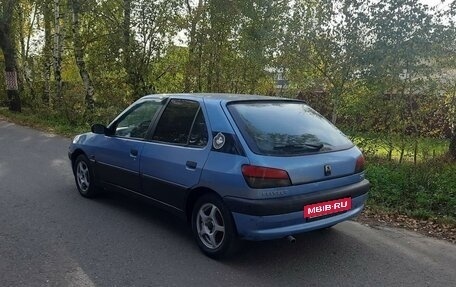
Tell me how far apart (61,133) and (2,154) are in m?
4.37

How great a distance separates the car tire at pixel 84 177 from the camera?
5.89 m

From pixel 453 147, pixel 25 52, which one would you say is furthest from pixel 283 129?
pixel 25 52

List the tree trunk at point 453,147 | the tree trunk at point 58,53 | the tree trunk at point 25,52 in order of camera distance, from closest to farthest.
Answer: the tree trunk at point 453,147 → the tree trunk at point 58,53 → the tree trunk at point 25,52

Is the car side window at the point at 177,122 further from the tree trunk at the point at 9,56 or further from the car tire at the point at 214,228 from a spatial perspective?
the tree trunk at the point at 9,56

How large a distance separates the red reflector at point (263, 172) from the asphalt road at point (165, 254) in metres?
0.87

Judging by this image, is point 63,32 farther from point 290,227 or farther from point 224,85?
point 290,227

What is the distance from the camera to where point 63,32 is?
18.0m

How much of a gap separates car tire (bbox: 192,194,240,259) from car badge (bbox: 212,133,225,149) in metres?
0.46

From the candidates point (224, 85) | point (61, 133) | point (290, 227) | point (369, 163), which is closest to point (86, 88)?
point (61, 133)

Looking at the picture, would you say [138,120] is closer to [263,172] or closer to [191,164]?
[191,164]

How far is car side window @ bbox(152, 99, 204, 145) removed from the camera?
444cm

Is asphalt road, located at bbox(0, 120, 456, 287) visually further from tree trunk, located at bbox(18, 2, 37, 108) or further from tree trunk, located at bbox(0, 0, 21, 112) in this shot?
tree trunk, located at bbox(18, 2, 37, 108)

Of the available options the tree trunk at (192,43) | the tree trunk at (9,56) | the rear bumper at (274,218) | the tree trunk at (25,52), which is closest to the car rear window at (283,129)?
the rear bumper at (274,218)

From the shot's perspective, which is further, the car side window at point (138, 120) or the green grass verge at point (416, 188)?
the green grass verge at point (416, 188)
